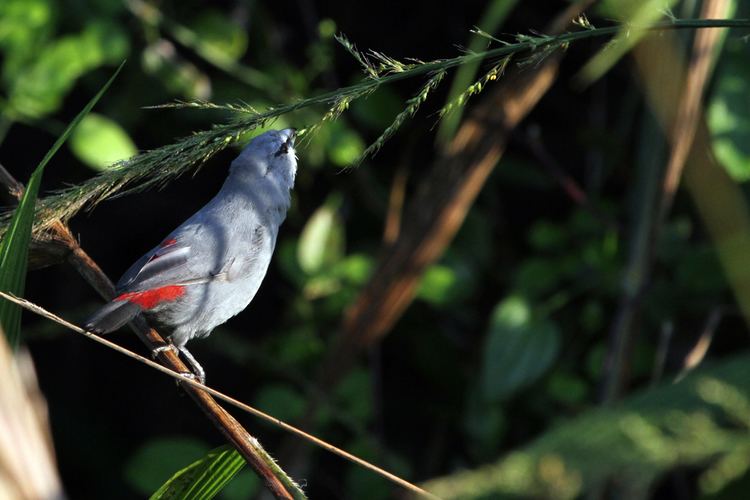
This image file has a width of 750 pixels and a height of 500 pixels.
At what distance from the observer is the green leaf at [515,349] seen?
3018mm

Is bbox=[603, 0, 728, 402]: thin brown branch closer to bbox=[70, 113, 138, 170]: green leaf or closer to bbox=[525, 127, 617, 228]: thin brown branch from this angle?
bbox=[525, 127, 617, 228]: thin brown branch

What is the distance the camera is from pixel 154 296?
8.16 ft

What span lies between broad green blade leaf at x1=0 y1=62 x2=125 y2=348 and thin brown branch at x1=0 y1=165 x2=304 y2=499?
343 millimetres

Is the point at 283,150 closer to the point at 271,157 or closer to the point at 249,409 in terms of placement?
the point at 271,157

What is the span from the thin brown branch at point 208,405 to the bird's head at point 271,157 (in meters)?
0.68

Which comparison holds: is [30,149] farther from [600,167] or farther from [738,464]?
[738,464]

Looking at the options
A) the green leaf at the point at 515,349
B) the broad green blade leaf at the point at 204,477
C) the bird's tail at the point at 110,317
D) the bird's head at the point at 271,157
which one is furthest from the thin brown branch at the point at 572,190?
the broad green blade leaf at the point at 204,477

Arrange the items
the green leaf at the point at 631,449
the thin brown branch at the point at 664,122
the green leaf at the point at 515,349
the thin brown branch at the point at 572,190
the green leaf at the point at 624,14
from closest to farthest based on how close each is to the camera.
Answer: the green leaf at the point at 631,449 → the green leaf at the point at 624,14 → the thin brown branch at the point at 664,122 → the green leaf at the point at 515,349 → the thin brown branch at the point at 572,190

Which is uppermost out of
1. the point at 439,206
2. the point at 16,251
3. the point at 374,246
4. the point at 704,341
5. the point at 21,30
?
the point at 21,30

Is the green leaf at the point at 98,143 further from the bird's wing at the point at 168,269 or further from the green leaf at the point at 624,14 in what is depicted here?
the green leaf at the point at 624,14

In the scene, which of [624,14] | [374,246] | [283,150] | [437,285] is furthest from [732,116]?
[374,246]

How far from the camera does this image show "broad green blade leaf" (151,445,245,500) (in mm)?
1421

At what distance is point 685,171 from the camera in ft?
9.75

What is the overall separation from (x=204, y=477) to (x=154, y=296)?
3.64ft
